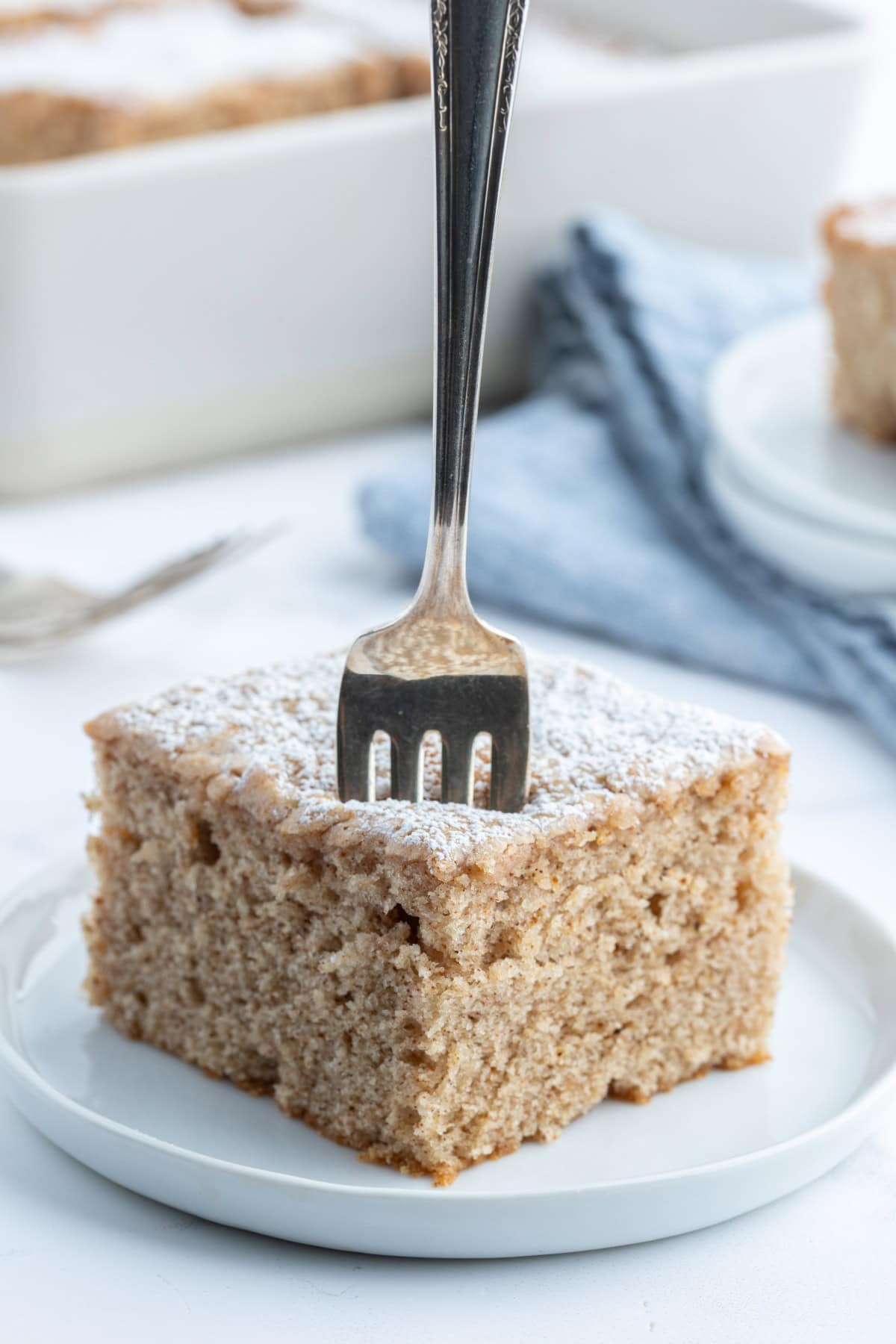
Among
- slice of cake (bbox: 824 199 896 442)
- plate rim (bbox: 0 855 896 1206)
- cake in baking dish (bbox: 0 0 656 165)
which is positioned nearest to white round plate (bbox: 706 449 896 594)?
slice of cake (bbox: 824 199 896 442)

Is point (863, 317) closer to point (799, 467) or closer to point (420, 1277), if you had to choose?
point (799, 467)

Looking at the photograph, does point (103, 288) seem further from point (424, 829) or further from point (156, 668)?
point (424, 829)

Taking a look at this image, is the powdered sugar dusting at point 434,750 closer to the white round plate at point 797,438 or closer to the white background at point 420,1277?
the white background at point 420,1277

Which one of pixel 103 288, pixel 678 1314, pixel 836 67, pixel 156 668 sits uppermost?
pixel 836 67

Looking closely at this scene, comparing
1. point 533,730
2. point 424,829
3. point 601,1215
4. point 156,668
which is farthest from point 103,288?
point 601,1215

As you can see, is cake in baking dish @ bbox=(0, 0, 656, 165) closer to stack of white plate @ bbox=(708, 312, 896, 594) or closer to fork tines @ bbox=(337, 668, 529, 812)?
stack of white plate @ bbox=(708, 312, 896, 594)

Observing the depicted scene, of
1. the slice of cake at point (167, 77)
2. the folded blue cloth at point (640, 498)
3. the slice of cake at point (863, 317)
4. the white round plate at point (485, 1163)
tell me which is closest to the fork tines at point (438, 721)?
the white round plate at point (485, 1163)

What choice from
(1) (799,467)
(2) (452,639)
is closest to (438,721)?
(2) (452,639)
